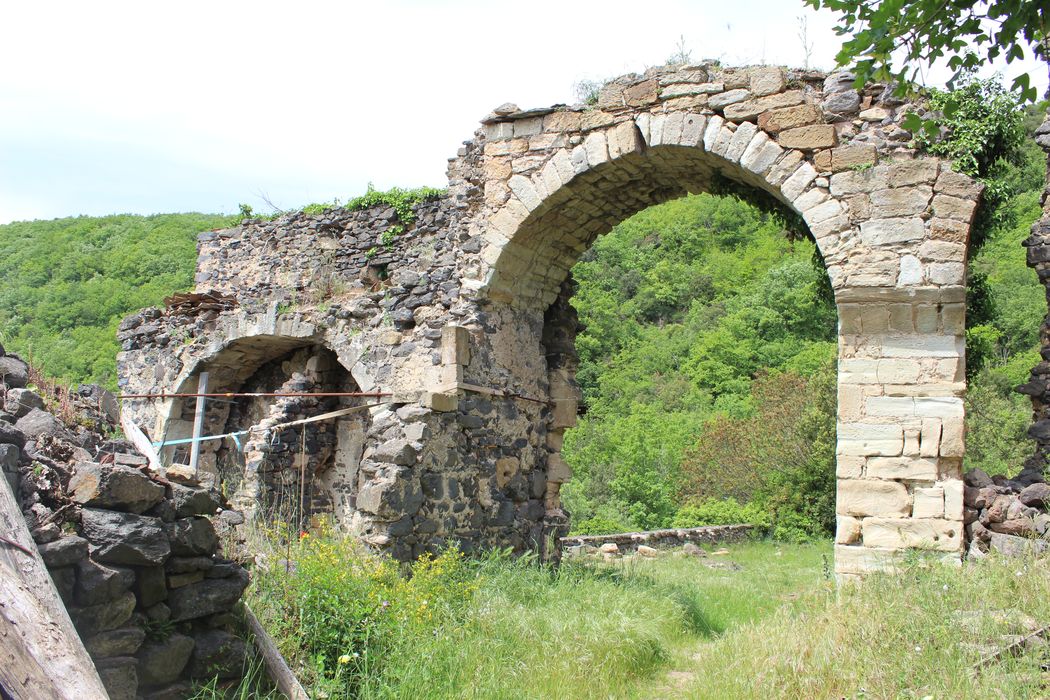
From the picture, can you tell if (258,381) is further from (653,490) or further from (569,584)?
(653,490)

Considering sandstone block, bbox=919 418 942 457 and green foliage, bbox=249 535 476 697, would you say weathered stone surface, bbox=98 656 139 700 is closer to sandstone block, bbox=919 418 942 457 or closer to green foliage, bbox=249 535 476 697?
green foliage, bbox=249 535 476 697

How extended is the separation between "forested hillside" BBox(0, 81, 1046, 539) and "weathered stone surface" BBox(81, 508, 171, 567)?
5.89 meters

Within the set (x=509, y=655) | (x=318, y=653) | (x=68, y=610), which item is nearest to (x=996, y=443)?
(x=509, y=655)

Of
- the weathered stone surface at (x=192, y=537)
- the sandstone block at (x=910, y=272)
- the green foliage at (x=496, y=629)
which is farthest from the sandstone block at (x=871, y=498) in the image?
the weathered stone surface at (x=192, y=537)

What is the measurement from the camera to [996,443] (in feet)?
56.1

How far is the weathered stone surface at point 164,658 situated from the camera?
3781 mm

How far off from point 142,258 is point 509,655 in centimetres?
2641

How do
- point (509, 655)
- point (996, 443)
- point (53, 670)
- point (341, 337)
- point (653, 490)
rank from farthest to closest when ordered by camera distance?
point (653, 490), point (996, 443), point (341, 337), point (509, 655), point (53, 670)

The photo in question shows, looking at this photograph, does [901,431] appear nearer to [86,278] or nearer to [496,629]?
[496,629]

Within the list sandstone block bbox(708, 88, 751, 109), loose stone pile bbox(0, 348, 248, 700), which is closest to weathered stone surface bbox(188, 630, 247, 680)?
A: loose stone pile bbox(0, 348, 248, 700)

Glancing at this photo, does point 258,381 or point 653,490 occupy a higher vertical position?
point 258,381

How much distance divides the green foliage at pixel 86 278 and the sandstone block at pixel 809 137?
49.9 ft

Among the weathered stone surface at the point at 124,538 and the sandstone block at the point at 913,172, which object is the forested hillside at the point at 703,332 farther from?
the weathered stone surface at the point at 124,538

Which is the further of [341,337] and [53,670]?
[341,337]
